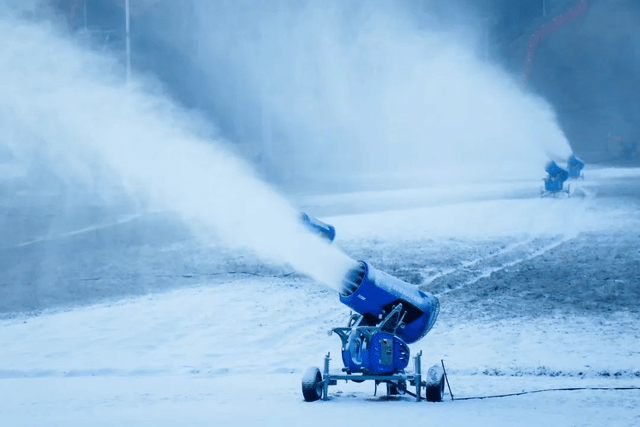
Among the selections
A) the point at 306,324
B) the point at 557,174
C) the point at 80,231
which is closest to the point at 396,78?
the point at 557,174

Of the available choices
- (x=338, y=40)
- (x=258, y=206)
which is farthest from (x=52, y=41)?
(x=338, y=40)

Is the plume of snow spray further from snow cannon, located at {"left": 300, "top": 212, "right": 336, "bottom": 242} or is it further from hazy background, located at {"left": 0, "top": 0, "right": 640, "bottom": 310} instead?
hazy background, located at {"left": 0, "top": 0, "right": 640, "bottom": 310}

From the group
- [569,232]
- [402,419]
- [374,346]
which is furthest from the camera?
[569,232]

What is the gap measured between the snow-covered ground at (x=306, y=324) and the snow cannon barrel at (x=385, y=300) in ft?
2.84

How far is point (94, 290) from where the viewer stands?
1694cm

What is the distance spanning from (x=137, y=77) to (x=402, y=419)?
130 ft

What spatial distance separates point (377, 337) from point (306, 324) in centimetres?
474

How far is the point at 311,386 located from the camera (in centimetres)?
866

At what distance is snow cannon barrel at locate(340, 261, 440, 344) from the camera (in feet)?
27.8

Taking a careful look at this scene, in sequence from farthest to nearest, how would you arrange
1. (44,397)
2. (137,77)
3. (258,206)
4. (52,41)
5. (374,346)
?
(137,77), (52,41), (258,206), (44,397), (374,346)

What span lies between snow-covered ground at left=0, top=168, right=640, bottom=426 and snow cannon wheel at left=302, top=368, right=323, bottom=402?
0.40ft

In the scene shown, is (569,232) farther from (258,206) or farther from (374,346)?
(374,346)

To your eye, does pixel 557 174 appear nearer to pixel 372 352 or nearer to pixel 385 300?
pixel 385 300

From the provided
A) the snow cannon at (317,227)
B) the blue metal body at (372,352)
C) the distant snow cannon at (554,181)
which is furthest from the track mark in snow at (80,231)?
the blue metal body at (372,352)
